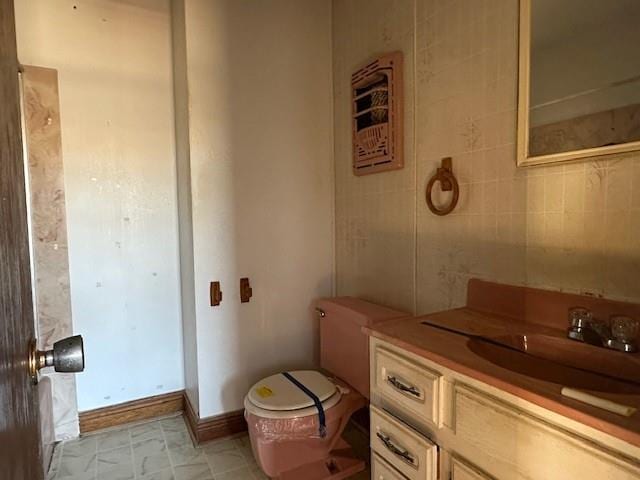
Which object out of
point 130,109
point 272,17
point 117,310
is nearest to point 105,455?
point 117,310

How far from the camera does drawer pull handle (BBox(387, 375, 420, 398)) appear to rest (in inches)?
38.6

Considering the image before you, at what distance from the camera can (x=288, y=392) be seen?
1.68 metres

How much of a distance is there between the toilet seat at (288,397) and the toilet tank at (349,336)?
0.10 meters

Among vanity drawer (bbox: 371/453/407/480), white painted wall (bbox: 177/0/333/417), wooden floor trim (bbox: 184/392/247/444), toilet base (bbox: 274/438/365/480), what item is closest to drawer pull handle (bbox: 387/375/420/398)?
vanity drawer (bbox: 371/453/407/480)

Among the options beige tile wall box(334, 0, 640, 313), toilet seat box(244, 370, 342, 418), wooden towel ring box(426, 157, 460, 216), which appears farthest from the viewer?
toilet seat box(244, 370, 342, 418)

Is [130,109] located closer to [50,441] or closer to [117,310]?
[117,310]

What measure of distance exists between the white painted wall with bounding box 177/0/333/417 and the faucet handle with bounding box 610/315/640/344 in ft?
4.95

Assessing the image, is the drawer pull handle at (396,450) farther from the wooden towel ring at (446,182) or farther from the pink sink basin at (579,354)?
the wooden towel ring at (446,182)

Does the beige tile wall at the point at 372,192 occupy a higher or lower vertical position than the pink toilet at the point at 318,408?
higher

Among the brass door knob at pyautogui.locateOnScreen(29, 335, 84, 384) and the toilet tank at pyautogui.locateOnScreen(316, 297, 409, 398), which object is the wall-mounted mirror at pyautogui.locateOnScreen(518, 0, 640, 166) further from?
the brass door knob at pyautogui.locateOnScreen(29, 335, 84, 384)

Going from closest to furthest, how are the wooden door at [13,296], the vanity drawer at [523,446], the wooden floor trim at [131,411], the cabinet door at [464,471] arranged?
1. the wooden door at [13,296]
2. the vanity drawer at [523,446]
3. the cabinet door at [464,471]
4. the wooden floor trim at [131,411]

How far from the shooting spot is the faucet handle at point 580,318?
101 centimetres

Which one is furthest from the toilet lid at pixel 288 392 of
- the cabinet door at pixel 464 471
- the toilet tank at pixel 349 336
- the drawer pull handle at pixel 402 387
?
the cabinet door at pixel 464 471

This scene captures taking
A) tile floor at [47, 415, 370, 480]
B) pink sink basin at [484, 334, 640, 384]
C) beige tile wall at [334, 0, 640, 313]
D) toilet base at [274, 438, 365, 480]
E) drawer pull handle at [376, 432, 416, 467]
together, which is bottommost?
tile floor at [47, 415, 370, 480]
